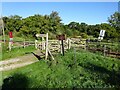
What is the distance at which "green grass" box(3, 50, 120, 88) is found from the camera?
13000 millimetres

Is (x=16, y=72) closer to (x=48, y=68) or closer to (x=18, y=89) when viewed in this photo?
(x=48, y=68)

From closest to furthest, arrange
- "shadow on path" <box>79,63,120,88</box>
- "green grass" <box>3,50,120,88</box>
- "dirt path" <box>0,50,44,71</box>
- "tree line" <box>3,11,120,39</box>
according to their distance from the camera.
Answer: "green grass" <box>3,50,120,88</box> < "shadow on path" <box>79,63,120,88</box> < "dirt path" <box>0,50,44,71</box> < "tree line" <box>3,11,120,39</box>

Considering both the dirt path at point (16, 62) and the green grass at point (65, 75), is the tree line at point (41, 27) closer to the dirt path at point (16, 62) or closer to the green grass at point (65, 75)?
the dirt path at point (16, 62)

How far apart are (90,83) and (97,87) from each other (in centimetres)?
68

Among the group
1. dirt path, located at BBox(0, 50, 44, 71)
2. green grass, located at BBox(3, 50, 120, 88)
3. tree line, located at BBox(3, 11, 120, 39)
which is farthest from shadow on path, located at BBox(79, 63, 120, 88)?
tree line, located at BBox(3, 11, 120, 39)

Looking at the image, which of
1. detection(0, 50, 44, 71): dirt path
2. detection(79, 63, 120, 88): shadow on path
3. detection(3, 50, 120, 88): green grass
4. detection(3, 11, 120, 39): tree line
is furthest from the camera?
detection(3, 11, 120, 39): tree line

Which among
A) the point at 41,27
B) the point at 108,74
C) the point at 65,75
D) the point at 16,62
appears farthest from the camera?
the point at 41,27

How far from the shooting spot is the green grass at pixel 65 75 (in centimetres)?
1300

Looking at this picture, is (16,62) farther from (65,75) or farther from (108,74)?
(108,74)

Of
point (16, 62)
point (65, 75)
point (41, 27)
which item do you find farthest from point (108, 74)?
point (41, 27)

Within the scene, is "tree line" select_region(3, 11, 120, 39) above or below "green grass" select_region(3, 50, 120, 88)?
above

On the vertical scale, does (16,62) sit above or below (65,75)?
above

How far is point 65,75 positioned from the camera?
14.7 m

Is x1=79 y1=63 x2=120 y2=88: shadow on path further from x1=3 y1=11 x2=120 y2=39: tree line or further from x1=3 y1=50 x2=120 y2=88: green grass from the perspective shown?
x1=3 y1=11 x2=120 y2=39: tree line
